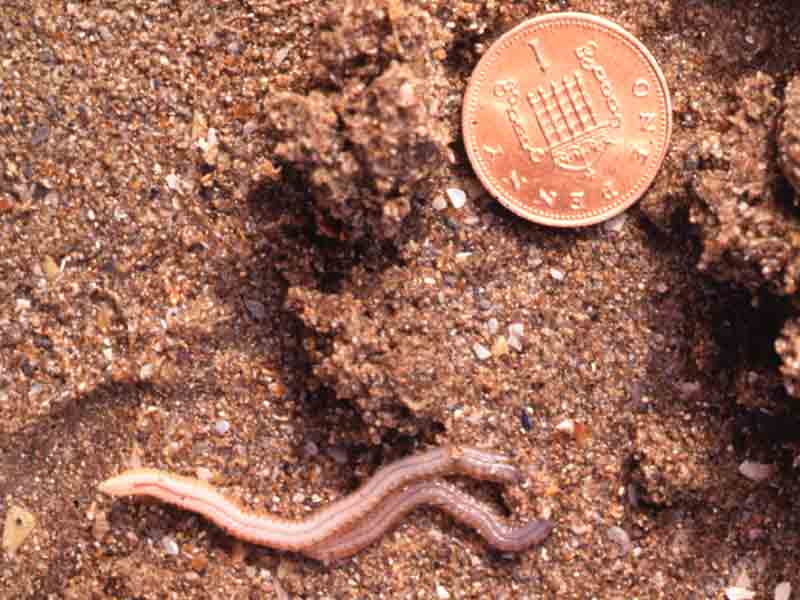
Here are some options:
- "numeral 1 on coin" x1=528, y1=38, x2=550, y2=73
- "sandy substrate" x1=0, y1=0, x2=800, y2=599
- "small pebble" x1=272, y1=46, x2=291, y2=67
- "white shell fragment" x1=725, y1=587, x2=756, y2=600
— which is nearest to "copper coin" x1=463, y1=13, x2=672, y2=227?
"numeral 1 on coin" x1=528, y1=38, x2=550, y2=73

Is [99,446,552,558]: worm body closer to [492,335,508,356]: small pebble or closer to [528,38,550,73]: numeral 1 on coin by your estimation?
[492,335,508,356]: small pebble

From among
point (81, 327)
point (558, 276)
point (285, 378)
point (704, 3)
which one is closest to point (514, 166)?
point (558, 276)

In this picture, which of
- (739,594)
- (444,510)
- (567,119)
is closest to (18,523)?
(444,510)

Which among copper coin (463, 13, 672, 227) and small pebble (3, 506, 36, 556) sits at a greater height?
copper coin (463, 13, 672, 227)

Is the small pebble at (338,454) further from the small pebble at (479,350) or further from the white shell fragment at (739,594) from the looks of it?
the white shell fragment at (739,594)

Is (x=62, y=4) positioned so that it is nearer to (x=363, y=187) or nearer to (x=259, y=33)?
(x=259, y=33)
